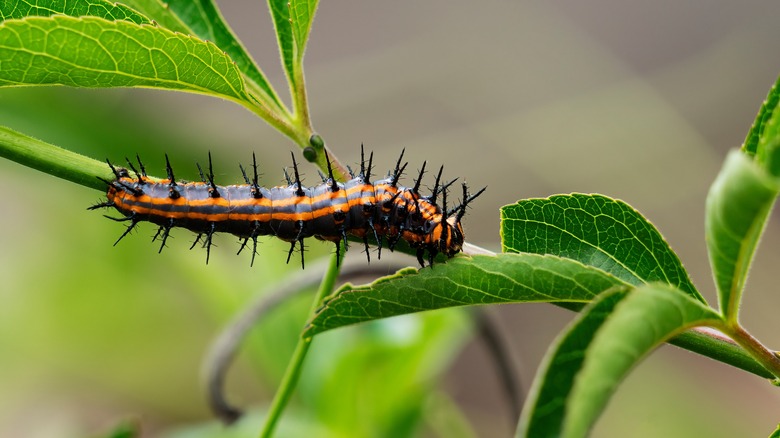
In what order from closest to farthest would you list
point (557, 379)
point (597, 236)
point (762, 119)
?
1. point (557, 379)
2. point (762, 119)
3. point (597, 236)

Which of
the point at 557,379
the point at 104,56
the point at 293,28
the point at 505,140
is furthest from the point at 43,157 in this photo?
the point at 505,140

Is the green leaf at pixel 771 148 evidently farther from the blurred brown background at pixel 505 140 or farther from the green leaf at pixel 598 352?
the blurred brown background at pixel 505 140

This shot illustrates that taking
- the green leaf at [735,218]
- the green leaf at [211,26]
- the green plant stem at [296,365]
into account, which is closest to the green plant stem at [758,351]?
the green leaf at [735,218]

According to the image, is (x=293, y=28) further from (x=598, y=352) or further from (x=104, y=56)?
(x=598, y=352)

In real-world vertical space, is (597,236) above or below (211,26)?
below

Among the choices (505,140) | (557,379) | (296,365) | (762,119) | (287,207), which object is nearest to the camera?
(557,379)
